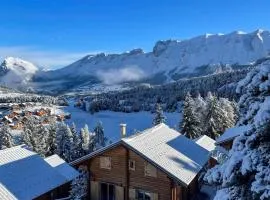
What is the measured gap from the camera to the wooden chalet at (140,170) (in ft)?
98.1

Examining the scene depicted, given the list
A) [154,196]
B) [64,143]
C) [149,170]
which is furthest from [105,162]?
[64,143]

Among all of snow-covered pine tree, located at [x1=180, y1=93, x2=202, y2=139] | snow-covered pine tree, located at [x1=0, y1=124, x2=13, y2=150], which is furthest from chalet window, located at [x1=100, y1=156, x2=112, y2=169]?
snow-covered pine tree, located at [x1=0, y1=124, x2=13, y2=150]

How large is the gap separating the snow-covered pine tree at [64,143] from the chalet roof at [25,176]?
39044 mm

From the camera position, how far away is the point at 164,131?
39.2 metres

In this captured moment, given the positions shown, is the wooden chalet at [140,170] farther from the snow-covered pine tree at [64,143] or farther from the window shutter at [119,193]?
the snow-covered pine tree at [64,143]

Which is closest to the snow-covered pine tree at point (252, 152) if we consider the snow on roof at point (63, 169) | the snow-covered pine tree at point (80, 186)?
the snow-covered pine tree at point (80, 186)

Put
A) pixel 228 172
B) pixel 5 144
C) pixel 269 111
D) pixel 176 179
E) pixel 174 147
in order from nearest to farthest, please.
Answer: pixel 269 111, pixel 228 172, pixel 176 179, pixel 174 147, pixel 5 144

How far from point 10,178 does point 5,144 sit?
159ft

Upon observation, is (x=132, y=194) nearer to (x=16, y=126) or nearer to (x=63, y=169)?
(x=63, y=169)

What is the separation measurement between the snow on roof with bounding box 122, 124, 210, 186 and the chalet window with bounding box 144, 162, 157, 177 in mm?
755

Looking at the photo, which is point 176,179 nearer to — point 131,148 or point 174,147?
point 131,148

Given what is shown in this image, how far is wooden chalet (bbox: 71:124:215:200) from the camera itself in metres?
29.9

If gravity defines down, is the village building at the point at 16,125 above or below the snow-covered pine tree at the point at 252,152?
below

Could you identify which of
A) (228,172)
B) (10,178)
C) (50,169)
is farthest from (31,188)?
(228,172)
